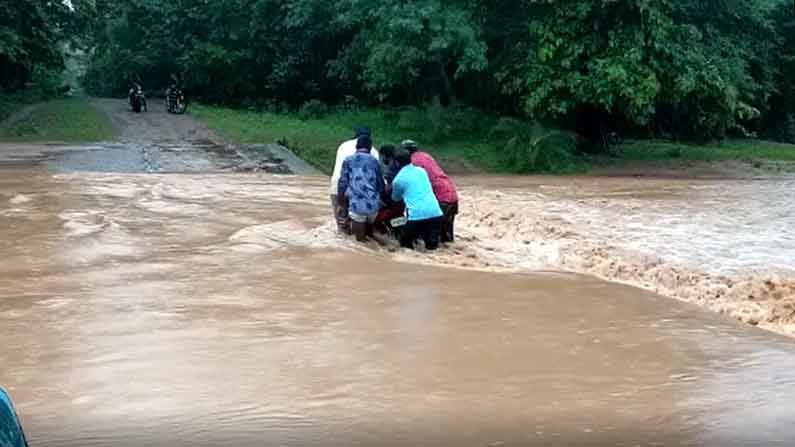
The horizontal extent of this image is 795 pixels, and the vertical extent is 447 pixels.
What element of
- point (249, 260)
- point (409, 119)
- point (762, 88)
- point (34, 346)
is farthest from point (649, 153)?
point (34, 346)

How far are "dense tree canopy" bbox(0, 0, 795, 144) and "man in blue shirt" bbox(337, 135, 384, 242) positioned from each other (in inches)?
559

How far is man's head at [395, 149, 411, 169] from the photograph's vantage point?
12570 mm

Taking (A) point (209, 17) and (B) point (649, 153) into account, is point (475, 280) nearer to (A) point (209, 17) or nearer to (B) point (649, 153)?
(B) point (649, 153)

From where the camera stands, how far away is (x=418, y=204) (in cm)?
1205

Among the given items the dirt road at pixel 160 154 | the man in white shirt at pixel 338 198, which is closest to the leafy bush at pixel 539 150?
the dirt road at pixel 160 154

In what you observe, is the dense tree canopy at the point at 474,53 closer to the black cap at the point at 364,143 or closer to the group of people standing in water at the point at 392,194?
the group of people standing in water at the point at 392,194

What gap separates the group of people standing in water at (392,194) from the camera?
1212 cm

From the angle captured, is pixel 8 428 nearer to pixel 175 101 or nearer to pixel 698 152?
pixel 698 152

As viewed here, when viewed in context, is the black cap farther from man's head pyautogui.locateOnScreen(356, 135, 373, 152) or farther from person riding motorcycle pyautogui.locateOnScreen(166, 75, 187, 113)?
person riding motorcycle pyautogui.locateOnScreen(166, 75, 187, 113)

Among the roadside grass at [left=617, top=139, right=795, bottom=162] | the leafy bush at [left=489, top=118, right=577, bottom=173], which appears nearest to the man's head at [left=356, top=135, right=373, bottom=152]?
the leafy bush at [left=489, top=118, right=577, bottom=173]

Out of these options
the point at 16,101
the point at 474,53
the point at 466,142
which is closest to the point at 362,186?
the point at 474,53

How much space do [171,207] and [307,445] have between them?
11.2 metres

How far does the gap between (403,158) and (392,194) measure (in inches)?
19.6

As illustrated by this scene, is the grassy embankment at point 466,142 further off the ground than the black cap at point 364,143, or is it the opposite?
the black cap at point 364,143
